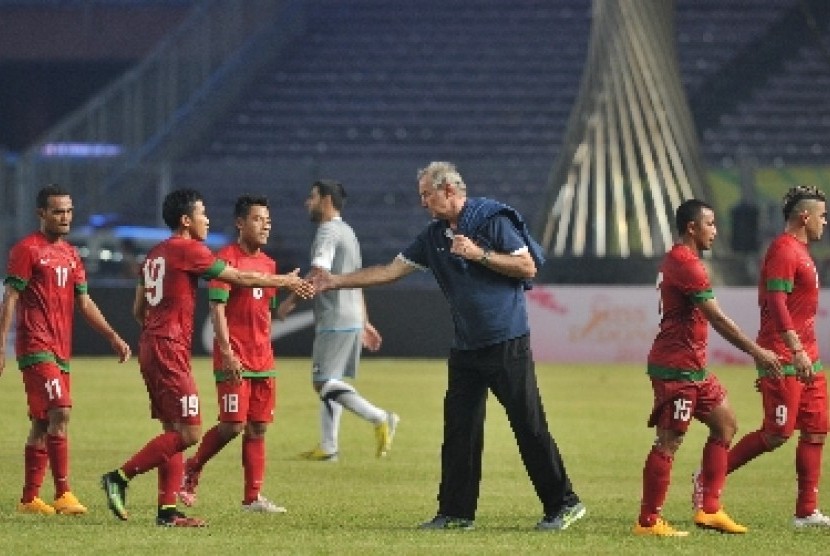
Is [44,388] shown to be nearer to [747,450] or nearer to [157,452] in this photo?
[157,452]

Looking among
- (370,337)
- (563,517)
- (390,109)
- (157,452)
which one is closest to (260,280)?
(157,452)

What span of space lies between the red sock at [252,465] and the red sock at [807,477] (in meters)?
3.27

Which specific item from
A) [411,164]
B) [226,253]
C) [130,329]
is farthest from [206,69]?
[226,253]

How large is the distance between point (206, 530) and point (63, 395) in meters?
1.55

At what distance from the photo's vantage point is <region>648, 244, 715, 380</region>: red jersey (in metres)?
12.7

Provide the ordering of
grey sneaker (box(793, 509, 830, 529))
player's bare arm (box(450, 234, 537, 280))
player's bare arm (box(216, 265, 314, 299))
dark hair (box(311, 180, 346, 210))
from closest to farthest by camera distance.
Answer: player's bare arm (box(450, 234, 537, 280)) < player's bare arm (box(216, 265, 314, 299)) < grey sneaker (box(793, 509, 830, 529)) < dark hair (box(311, 180, 346, 210))

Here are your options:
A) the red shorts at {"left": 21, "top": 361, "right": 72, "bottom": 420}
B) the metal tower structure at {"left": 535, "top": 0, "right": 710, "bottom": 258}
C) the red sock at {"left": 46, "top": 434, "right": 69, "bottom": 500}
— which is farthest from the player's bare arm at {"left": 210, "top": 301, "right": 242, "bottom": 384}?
the metal tower structure at {"left": 535, "top": 0, "right": 710, "bottom": 258}

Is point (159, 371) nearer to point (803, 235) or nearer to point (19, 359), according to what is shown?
point (19, 359)

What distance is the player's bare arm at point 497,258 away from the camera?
41.0 feet

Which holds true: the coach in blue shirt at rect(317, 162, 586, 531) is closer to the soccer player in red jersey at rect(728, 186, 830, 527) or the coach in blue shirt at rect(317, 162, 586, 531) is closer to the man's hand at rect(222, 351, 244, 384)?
the man's hand at rect(222, 351, 244, 384)

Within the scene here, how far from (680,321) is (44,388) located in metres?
3.80

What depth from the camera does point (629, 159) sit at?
35656 mm

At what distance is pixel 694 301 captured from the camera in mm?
12734

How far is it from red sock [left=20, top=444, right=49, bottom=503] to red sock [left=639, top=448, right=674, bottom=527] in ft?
12.0
